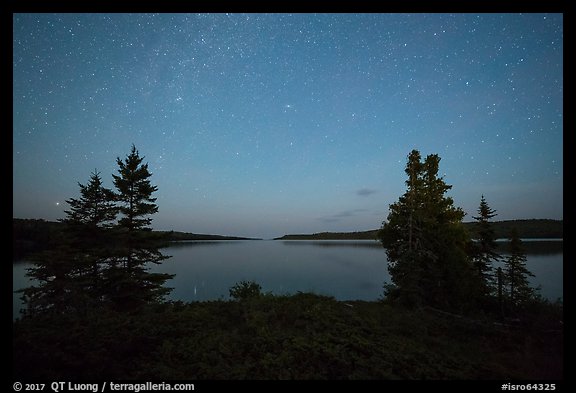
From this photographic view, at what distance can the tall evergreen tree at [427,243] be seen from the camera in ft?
52.9

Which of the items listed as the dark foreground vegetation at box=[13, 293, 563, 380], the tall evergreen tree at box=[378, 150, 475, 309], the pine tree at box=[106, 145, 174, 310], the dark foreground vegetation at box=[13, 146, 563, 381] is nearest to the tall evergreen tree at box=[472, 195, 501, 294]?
the dark foreground vegetation at box=[13, 146, 563, 381]

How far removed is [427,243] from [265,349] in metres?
15.8

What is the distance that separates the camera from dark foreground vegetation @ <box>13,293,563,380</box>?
5.51 metres

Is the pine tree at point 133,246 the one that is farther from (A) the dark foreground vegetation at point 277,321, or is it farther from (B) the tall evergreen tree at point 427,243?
(B) the tall evergreen tree at point 427,243

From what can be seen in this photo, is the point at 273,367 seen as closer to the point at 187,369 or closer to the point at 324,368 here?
the point at 324,368

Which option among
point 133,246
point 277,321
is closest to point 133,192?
point 133,246

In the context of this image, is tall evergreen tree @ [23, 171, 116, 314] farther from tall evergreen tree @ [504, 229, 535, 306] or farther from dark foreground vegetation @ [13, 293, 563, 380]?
tall evergreen tree @ [504, 229, 535, 306]

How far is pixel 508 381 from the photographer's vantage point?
5.72 metres

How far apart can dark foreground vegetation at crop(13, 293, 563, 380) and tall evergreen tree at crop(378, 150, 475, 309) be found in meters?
5.41

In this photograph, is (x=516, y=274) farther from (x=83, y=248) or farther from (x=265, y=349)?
(x=83, y=248)

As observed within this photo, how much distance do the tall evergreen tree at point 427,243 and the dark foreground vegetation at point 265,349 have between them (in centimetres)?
541

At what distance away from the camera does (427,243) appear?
18047 millimetres
